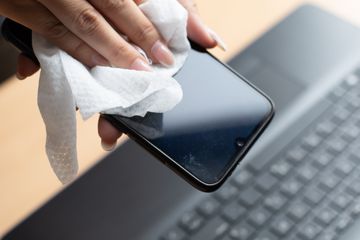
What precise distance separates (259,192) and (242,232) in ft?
0.13

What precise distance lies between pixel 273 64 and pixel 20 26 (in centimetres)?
26

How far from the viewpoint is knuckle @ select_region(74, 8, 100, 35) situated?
495 mm

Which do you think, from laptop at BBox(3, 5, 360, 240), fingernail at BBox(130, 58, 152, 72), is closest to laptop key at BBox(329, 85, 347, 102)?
laptop at BBox(3, 5, 360, 240)

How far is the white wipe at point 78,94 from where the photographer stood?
Result: 0.44 meters

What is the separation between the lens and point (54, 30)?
0.49m

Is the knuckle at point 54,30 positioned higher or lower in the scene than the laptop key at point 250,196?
higher

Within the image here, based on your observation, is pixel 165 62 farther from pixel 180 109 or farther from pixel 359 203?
pixel 359 203

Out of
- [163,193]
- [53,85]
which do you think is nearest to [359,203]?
[163,193]

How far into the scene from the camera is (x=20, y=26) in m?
0.50

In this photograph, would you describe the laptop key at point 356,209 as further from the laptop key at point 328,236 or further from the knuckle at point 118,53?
the knuckle at point 118,53

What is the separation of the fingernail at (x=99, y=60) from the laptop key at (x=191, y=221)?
14cm

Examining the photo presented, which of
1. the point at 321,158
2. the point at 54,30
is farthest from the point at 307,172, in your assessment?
the point at 54,30

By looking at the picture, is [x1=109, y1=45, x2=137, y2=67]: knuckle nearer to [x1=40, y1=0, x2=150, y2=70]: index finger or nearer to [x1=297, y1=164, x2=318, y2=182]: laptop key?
[x1=40, y1=0, x2=150, y2=70]: index finger

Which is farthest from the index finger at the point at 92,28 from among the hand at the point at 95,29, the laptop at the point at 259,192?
the laptop at the point at 259,192
